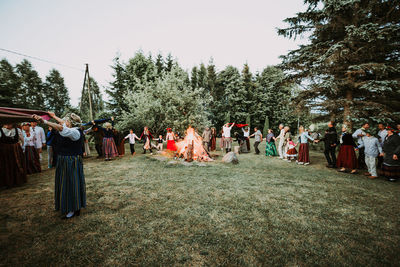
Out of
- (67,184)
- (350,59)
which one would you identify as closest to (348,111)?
(350,59)

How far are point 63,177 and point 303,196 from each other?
6213 mm

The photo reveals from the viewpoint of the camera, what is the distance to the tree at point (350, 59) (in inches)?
338

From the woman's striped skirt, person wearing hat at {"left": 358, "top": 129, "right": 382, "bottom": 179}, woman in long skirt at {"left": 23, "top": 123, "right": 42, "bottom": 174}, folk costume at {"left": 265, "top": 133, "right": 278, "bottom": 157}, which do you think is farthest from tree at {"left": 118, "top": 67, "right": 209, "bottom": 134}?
person wearing hat at {"left": 358, "top": 129, "right": 382, "bottom": 179}

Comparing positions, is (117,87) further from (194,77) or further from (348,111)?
(348,111)

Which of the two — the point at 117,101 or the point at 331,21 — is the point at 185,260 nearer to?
the point at 331,21

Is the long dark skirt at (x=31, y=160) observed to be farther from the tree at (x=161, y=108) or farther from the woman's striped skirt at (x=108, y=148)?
the tree at (x=161, y=108)

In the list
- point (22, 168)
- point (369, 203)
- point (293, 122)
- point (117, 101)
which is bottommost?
point (369, 203)

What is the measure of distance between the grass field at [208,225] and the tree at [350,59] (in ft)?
19.1

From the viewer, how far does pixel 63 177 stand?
11.6 feet

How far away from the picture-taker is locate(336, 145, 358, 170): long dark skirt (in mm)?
7758

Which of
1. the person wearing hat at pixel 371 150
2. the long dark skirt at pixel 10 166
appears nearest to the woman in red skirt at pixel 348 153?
the person wearing hat at pixel 371 150

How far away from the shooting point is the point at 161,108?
633 inches

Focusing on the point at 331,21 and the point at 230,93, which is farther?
the point at 230,93

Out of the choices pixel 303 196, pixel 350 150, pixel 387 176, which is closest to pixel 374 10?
pixel 350 150
